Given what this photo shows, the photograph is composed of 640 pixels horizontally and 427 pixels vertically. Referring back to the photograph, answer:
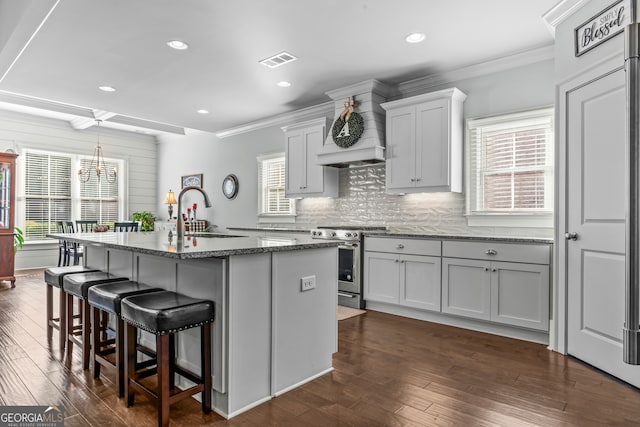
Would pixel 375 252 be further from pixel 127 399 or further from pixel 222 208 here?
pixel 222 208

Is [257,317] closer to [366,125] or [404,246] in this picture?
[404,246]

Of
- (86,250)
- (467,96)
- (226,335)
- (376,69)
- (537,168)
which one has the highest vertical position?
(376,69)

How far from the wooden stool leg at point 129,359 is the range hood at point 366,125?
3168 millimetres

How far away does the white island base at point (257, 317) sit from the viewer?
219cm

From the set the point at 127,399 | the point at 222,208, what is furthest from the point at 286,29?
the point at 222,208

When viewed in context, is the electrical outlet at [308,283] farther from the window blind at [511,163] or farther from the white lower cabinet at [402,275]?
the window blind at [511,163]

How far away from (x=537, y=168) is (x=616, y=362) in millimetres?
1937

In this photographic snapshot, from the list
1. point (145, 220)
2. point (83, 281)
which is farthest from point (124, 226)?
point (83, 281)

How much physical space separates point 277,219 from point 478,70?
3712 mm

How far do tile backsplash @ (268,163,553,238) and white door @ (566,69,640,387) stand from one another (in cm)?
87

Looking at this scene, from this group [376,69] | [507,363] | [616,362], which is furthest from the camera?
[376,69]

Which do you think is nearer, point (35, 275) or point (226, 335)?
point (226, 335)

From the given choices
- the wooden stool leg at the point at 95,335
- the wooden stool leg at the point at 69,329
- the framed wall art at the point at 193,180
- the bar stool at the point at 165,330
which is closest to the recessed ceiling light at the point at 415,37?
the bar stool at the point at 165,330

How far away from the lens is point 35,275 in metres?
6.69
